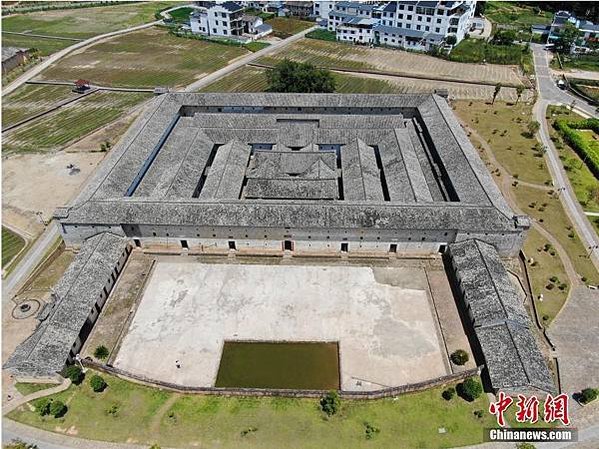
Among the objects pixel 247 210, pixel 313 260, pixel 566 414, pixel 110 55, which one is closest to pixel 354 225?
pixel 313 260

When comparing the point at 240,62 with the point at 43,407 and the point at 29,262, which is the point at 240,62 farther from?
the point at 43,407

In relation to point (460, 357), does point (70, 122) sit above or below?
above

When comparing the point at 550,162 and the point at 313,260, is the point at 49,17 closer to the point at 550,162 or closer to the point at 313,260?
the point at 313,260

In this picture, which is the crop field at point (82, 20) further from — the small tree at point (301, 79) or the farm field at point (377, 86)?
the small tree at point (301, 79)

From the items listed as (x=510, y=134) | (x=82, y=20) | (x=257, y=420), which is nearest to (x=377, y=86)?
(x=510, y=134)

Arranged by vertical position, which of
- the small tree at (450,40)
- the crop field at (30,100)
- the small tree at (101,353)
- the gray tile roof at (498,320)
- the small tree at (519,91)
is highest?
the small tree at (450,40)

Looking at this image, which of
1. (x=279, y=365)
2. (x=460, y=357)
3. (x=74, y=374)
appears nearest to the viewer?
(x=74, y=374)

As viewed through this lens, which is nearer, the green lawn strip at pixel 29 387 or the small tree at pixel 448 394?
the small tree at pixel 448 394

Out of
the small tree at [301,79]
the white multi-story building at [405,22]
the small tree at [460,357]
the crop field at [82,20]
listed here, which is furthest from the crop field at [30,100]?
the small tree at [460,357]
